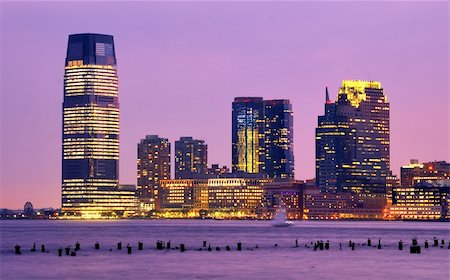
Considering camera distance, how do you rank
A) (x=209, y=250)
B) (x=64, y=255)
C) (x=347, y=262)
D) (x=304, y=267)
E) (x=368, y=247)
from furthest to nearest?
(x=368, y=247), (x=209, y=250), (x=64, y=255), (x=347, y=262), (x=304, y=267)

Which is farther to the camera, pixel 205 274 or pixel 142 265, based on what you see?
pixel 142 265

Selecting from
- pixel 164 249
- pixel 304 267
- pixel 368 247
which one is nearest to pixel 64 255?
pixel 164 249

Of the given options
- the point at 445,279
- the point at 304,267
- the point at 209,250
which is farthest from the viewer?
the point at 209,250

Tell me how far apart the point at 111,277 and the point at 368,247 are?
69.6m

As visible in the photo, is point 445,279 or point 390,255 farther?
point 390,255

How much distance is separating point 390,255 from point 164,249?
34.1 m

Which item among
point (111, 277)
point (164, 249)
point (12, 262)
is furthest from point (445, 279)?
point (164, 249)

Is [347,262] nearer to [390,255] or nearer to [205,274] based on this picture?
[390,255]

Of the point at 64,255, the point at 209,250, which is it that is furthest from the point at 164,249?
the point at 64,255

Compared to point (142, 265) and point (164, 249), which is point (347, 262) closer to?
point (142, 265)

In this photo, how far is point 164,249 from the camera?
544 ft

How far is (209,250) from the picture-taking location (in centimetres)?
16050

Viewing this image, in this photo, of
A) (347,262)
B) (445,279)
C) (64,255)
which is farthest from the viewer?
(64,255)

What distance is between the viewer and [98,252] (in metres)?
155
